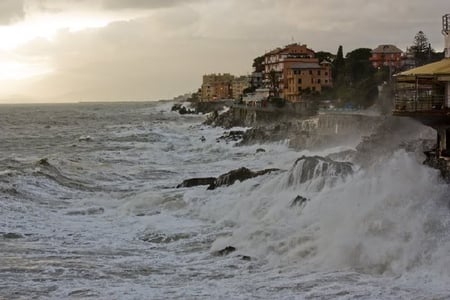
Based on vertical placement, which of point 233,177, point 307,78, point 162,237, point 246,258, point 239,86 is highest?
point 239,86

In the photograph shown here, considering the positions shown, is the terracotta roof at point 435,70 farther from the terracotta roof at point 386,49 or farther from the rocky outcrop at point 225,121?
the terracotta roof at point 386,49

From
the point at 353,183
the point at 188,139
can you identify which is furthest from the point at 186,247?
the point at 188,139

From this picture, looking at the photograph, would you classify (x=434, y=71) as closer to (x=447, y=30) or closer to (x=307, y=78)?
(x=447, y=30)

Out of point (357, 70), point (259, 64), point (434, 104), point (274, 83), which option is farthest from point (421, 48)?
point (434, 104)

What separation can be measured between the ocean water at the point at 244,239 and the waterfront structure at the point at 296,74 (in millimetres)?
61751

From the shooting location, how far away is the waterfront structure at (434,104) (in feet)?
58.7

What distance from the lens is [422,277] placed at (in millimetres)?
13688

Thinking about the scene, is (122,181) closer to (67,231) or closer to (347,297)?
(67,231)

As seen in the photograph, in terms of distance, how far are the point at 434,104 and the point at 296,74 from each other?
2951 inches

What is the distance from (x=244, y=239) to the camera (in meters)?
18.2

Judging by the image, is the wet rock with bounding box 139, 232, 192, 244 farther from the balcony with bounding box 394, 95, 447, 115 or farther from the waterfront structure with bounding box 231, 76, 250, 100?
the waterfront structure with bounding box 231, 76, 250, 100

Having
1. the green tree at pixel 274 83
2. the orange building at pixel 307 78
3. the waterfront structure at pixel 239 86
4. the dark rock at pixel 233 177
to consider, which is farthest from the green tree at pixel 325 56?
the dark rock at pixel 233 177

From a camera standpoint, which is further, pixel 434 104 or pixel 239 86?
pixel 239 86

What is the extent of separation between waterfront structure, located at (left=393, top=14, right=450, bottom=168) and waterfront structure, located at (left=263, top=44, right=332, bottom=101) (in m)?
65.4
